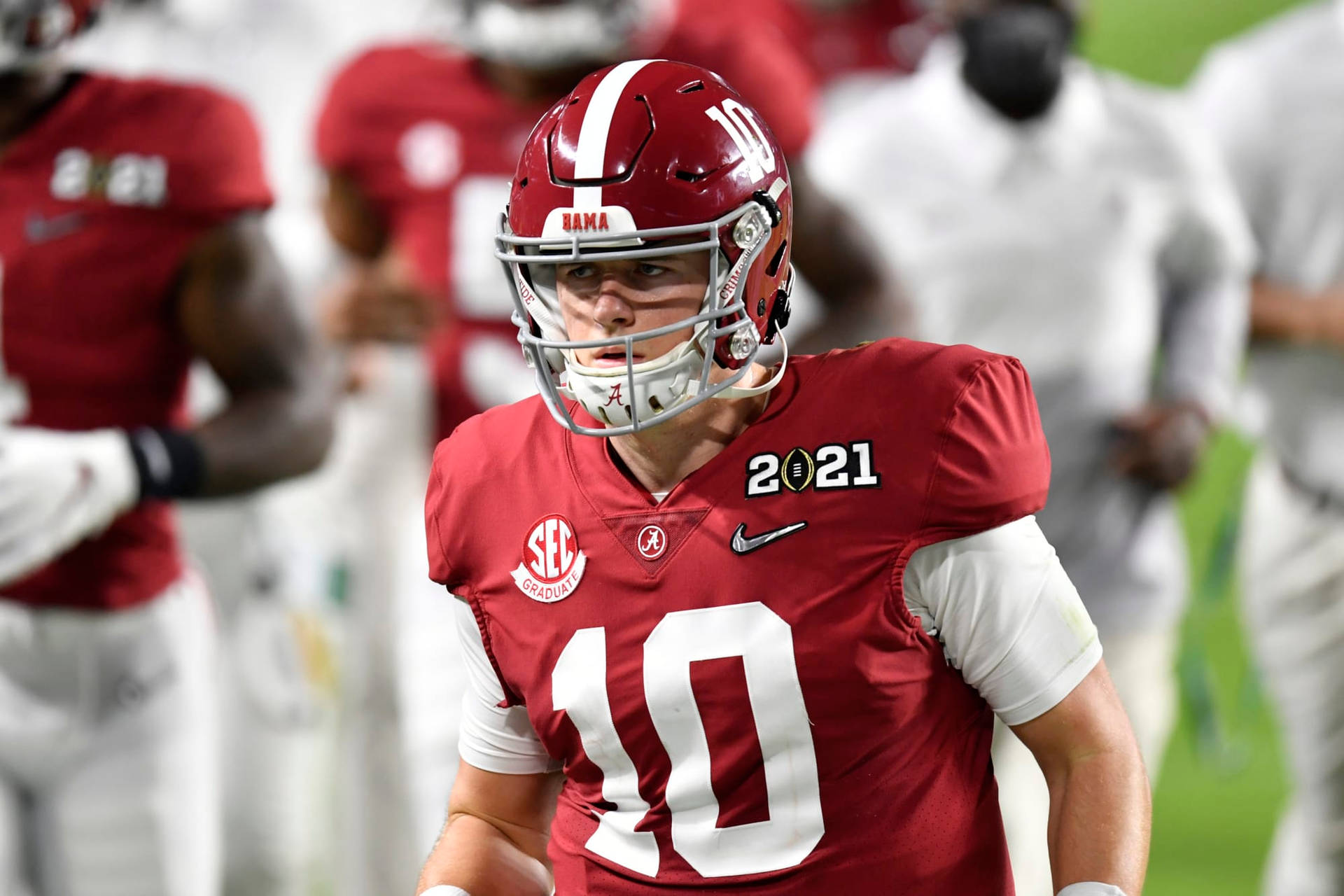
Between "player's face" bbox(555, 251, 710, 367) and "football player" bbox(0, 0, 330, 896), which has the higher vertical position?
"player's face" bbox(555, 251, 710, 367)

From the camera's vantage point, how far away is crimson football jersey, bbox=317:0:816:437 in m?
3.62

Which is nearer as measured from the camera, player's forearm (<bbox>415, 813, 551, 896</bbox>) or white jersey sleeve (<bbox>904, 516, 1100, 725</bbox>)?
white jersey sleeve (<bbox>904, 516, 1100, 725</bbox>)

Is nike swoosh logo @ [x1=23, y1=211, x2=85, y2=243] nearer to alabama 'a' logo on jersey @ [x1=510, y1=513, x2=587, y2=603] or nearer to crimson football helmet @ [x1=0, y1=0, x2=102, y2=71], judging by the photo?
crimson football helmet @ [x1=0, y1=0, x2=102, y2=71]

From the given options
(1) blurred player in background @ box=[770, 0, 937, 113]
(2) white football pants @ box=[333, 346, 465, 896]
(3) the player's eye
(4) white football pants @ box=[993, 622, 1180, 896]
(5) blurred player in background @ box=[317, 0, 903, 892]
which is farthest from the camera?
(1) blurred player in background @ box=[770, 0, 937, 113]

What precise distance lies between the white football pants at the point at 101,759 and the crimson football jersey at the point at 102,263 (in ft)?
0.20

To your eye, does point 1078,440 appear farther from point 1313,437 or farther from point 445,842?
point 445,842

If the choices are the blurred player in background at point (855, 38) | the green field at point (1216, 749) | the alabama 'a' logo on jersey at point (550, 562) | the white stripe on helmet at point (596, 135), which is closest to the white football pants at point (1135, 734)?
the green field at point (1216, 749)

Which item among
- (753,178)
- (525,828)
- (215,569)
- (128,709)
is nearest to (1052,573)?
(753,178)

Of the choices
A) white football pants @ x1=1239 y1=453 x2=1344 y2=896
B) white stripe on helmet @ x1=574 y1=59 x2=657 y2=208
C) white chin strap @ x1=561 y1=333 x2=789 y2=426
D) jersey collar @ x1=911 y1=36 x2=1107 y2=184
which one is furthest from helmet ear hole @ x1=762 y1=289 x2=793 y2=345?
white football pants @ x1=1239 y1=453 x2=1344 y2=896

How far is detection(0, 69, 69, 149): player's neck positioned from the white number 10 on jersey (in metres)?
1.50

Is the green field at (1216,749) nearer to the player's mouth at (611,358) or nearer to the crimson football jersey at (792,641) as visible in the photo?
the crimson football jersey at (792,641)

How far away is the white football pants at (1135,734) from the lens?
246 cm

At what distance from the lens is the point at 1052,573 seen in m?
1.79

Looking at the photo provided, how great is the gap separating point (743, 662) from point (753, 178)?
0.45m
